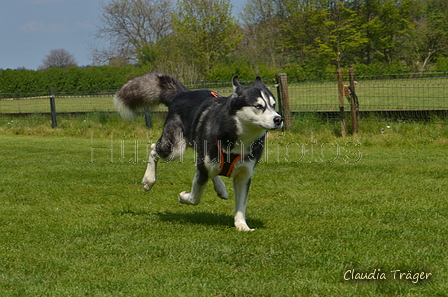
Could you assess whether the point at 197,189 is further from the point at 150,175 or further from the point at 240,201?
the point at 150,175

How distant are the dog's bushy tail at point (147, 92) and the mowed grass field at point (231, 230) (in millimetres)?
1292

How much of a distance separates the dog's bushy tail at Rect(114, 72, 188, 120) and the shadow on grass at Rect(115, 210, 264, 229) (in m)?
1.45

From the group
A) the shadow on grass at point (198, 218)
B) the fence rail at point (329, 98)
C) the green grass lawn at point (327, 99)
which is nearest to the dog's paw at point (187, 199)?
the shadow on grass at point (198, 218)

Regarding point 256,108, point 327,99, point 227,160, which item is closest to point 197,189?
point 227,160

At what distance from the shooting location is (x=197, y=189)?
5555mm

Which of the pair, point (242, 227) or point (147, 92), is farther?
point (147, 92)

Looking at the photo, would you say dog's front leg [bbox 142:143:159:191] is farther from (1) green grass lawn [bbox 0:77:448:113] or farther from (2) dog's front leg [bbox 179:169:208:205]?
(1) green grass lawn [bbox 0:77:448:113]

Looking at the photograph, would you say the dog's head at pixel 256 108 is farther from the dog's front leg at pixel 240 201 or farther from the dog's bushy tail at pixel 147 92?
the dog's bushy tail at pixel 147 92

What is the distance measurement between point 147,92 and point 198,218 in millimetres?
1962

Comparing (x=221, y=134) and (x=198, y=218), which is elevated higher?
(x=221, y=134)

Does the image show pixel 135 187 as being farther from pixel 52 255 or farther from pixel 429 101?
pixel 429 101

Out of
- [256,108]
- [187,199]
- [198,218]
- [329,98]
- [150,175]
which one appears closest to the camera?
[256,108]

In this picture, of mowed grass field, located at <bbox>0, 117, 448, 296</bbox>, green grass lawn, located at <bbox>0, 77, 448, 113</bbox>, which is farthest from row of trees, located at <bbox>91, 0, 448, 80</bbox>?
mowed grass field, located at <bbox>0, 117, 448, 296</bbox>

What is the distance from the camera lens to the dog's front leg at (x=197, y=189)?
548cm
